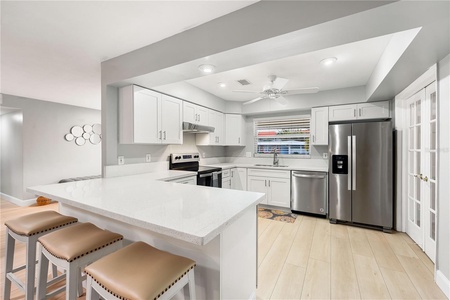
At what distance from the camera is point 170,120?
3160mm

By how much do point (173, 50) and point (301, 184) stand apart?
3135 millimetres

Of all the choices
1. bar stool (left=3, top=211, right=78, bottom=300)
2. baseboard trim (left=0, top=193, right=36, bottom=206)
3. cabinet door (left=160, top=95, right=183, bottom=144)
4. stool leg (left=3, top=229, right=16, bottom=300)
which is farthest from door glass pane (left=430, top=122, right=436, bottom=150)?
baseboard trim (left=0, top=193, right=36, bottom=206)

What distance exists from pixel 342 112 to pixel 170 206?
3.66 metres

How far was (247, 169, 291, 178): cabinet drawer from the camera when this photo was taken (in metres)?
3.96

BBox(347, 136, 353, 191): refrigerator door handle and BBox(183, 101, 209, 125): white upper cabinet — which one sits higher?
BBox(183, 101, 209, 125): white upper cabinet

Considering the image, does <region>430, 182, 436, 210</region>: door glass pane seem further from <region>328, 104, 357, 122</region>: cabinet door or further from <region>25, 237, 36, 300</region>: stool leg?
<region>25, 237, 36, 300</region>: stool leg

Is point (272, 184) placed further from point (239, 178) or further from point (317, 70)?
point (317, 70)

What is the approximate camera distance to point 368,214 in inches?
123

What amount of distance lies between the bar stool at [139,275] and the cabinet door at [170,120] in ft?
7.07

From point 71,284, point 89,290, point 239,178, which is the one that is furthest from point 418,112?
point 71,284

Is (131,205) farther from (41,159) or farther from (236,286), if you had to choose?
(41,159)

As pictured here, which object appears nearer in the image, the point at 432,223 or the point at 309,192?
the point at 432,223

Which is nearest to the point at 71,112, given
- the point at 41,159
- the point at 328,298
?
the point at 41,159

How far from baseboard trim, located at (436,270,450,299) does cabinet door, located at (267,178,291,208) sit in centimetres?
217
